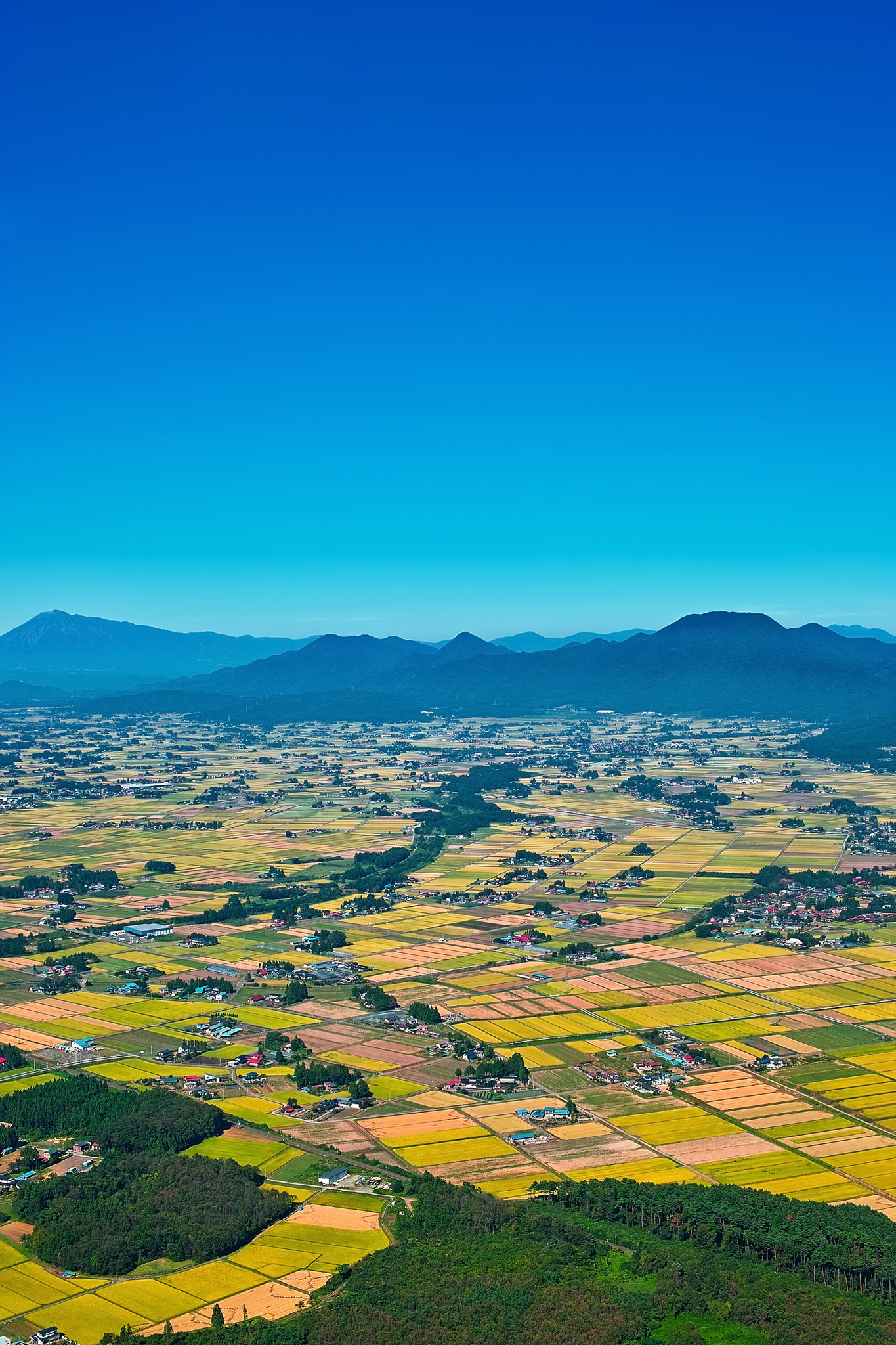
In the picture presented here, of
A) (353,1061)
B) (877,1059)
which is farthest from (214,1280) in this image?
(877,1059)

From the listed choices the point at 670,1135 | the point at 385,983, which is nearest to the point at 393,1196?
the point at 670,1135

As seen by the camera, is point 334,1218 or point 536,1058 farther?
point 536,1058

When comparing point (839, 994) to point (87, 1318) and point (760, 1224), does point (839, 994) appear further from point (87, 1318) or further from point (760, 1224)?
point (87, 1318)

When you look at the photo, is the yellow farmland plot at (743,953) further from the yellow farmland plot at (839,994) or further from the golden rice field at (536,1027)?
the golden rice field at (536,1027)

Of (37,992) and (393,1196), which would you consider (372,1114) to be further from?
(37,992)

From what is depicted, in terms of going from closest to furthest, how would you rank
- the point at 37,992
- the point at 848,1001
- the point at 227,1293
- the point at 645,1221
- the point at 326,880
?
1. the point at 227,1293
2. the point at 645,1221
3. the point at 848,1001
4. the point at 37,992
5. the point at 326,880

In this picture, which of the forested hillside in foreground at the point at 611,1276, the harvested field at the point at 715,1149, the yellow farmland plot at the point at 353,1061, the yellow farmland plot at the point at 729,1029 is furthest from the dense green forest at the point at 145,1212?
the yellow farmland plot at the point at 729,1029

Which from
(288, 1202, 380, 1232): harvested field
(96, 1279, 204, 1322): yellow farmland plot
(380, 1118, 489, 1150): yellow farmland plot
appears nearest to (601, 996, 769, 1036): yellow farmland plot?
(380, 1118, 489, 1150): yellow farmland plot
